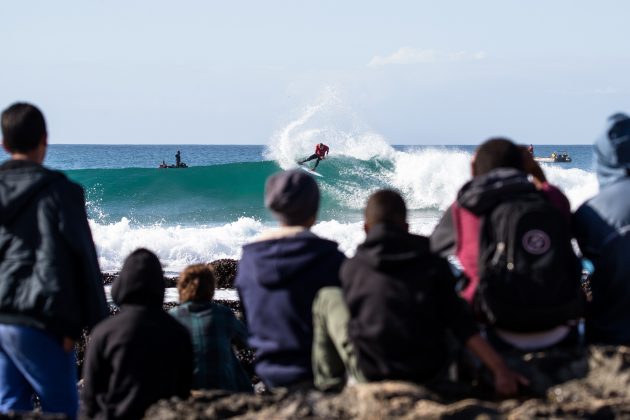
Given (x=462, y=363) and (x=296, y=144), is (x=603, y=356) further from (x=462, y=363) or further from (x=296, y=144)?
(x=296, y=144)

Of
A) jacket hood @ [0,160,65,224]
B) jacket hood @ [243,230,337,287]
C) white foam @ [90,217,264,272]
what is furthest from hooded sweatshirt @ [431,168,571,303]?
white foam @ [90,217,264,272]

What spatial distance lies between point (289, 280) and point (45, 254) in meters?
1.08

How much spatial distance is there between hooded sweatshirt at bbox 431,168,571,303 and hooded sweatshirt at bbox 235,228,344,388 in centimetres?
48

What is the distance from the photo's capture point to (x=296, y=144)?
1499 inches

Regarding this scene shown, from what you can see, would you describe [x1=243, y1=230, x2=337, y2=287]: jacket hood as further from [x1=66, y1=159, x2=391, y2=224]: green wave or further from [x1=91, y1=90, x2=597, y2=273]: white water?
[x1=66, y1=159, x2=391, y2=224]: green wave

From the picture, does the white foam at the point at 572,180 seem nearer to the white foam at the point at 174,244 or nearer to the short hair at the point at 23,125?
the white foam at the point at 174,244

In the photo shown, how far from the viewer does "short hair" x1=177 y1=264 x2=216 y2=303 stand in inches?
187

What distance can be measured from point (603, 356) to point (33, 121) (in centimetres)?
267

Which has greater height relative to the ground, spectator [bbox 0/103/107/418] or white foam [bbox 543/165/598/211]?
white foam [bbox 543/165/598/211]

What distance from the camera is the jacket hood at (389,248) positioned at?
12.0 feet

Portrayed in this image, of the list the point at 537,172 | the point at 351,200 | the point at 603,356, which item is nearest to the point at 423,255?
the point at 603,356

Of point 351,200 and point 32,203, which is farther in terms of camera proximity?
point 351,200

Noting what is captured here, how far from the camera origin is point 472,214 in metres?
3.94

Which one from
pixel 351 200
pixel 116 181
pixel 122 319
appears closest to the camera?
pixel 122 319
